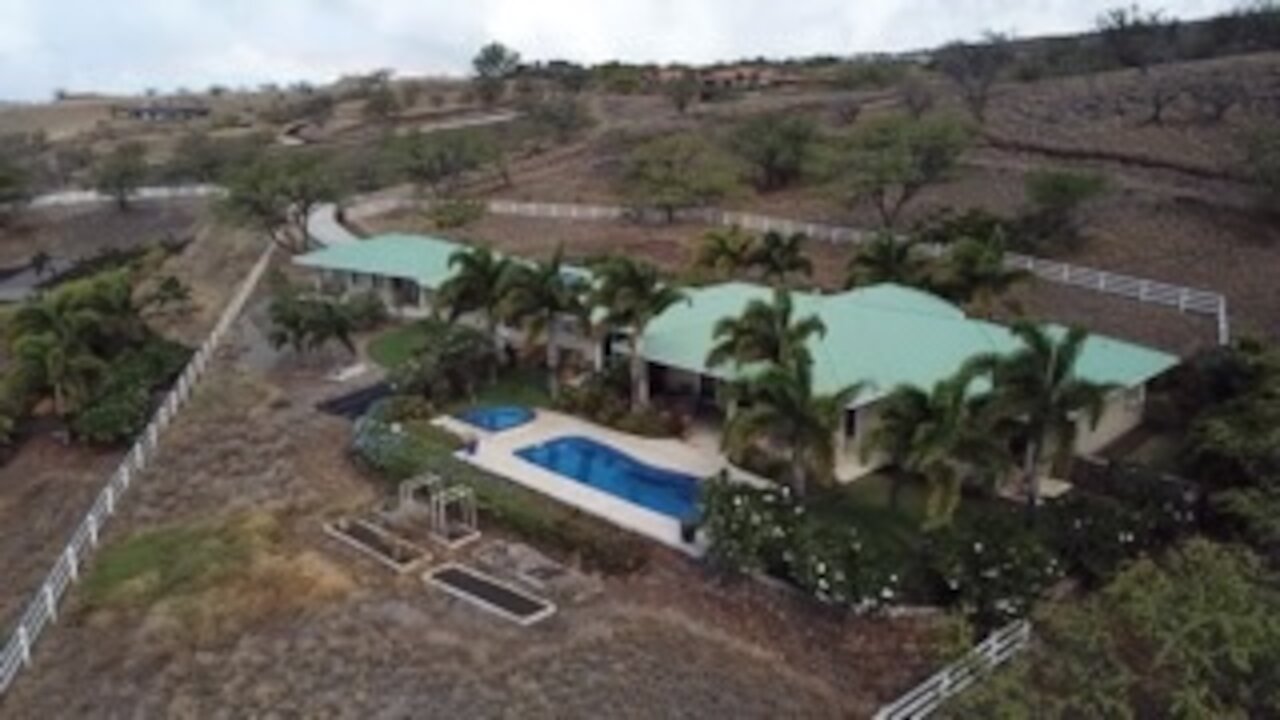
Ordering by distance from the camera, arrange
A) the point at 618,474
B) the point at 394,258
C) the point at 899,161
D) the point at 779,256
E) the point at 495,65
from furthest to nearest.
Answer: the point at 495,65 → the point at 899,161 → the point at 394,258 → the point at 779,256 → the point at 618,474

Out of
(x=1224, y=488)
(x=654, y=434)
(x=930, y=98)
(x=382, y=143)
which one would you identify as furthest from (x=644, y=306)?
(x=382, y=143)

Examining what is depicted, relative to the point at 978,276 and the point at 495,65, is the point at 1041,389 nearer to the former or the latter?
the point at 978,276

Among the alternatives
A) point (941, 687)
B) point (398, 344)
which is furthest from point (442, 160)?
point (941, 687)

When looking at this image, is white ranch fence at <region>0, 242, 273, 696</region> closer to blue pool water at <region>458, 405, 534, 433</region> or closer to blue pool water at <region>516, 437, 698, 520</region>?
blue pool water at <region>458, 405, 534, 433</region>

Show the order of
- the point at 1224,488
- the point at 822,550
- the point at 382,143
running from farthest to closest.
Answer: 1. the point at 382,143
2. the point at 1224,488
3. the point at 822,550

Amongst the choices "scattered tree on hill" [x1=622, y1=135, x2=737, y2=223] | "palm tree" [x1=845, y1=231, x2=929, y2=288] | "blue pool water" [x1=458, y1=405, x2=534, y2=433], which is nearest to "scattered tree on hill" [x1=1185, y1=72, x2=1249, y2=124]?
"scattered tree on hill" [x1=622, y1=135, x2=737, y2=223]

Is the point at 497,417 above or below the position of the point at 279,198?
below

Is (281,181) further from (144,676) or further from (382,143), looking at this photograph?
(144,676)
